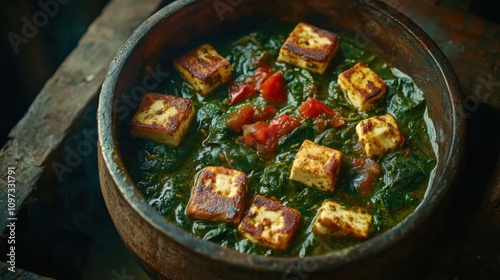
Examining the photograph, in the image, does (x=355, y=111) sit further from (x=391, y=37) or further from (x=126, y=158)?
(x=126, y=158)

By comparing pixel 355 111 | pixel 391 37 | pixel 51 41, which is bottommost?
pixel 51 41

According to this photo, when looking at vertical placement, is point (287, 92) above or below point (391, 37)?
below

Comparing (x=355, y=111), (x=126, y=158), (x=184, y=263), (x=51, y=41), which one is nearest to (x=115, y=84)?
(x=126, y=158)

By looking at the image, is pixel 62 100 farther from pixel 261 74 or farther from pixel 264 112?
pixel 264 112

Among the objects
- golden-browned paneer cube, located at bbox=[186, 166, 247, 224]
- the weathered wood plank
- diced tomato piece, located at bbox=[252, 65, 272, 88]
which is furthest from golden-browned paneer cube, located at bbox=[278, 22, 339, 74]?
the weathered wood plank

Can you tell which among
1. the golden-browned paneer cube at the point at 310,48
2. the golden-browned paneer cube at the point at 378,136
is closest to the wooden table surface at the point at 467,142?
the golden-browned paneer cube at the point at 378,136

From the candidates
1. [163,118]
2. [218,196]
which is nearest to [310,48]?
[163,118]

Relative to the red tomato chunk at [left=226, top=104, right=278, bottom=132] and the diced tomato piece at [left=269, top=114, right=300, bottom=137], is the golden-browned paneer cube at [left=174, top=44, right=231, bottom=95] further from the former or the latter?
the diced tomato piece at [left=269, top=114, right=300, bottom=137]
